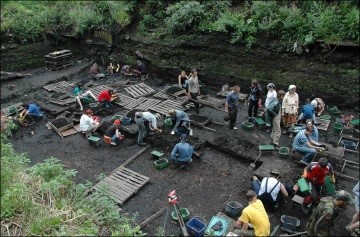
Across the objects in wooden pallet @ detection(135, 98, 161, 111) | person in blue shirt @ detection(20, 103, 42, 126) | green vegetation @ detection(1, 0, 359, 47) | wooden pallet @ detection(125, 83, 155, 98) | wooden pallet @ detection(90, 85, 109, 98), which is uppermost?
green vegetation @ detection(1, 0, 359, 47)

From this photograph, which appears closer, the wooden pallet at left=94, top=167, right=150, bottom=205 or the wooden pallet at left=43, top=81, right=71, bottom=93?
the wooden pallet at left=94, top=167, right=150, bottom=205

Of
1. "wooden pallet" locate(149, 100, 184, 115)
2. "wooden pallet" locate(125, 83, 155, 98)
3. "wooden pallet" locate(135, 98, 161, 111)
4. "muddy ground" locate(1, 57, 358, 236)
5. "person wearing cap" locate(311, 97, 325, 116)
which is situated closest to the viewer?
"muddy ground" locate(1, 57, 358, 236)

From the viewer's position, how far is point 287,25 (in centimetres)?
1339

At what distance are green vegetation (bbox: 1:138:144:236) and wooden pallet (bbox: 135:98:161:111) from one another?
21.3 ft

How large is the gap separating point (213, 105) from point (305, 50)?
169 inches

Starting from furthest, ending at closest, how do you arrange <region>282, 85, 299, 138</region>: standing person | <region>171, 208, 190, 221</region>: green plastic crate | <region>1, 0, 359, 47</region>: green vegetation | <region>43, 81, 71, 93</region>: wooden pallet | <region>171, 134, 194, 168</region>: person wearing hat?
<region>43, 81, 71, 93</region>: wooden pallet → <region>1, 0, 359, 47</region>: green vegetation → <region>282, 85, 299, 138</region>: standing person → <region>171, 134, 194, 168</region>: person wearing hat → <region>171, 208, 190, 221</region>: green plastic crate

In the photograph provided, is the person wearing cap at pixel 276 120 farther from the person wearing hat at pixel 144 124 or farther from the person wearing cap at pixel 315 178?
the person wearing hat at pixel 144 124

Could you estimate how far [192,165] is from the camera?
1014 centimetres

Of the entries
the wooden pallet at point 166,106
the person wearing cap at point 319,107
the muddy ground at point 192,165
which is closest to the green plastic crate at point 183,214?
the muddy ground at point 192,165

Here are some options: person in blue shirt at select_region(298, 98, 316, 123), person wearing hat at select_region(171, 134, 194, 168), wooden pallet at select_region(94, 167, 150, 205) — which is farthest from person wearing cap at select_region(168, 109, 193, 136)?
person in blue shirt at select_region(298, 98, 316, 123)

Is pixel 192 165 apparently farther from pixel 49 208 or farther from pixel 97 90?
pixel 97 90

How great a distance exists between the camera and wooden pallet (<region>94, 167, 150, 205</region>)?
8.94 m

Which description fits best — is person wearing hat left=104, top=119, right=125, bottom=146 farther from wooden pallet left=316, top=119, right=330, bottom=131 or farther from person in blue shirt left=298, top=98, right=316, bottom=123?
wooden pallet left=316, top=119, right=330, bottom=131

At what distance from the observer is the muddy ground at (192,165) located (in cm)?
845
